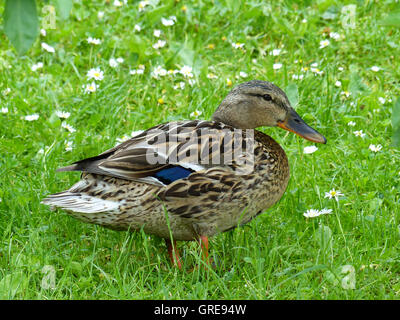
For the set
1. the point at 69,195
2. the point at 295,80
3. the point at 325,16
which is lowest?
the point at 69,195

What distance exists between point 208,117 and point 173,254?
164 centimetres

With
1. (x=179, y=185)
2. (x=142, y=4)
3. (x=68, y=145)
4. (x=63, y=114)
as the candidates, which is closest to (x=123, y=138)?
(x=68, y=145)

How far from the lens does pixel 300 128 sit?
14.0 feet

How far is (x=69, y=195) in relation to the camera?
3.82 metres

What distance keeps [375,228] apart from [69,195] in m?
1.83

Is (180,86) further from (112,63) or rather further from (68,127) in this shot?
(68,127)

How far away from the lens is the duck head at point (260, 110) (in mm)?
4234

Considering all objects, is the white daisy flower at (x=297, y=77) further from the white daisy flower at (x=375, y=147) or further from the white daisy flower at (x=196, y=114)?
the white daisy flower at (x=375, y=147)

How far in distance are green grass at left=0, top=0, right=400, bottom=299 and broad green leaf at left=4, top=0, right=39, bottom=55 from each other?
1249 millimetres

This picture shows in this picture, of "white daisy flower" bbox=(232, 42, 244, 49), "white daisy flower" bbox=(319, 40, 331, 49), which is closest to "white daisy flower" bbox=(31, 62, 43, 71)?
"white daisy flower" bbox=(232, 42, 244, 49)

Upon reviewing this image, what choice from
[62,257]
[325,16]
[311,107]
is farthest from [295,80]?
[62,257]

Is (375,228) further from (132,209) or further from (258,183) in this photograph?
(132,209)

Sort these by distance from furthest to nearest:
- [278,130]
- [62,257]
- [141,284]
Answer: [278,130]
[62,257]
[141,284]

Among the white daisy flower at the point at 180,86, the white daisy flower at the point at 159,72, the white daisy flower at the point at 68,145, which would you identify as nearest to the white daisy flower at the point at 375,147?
the white daisy flower at the point at 180,86
